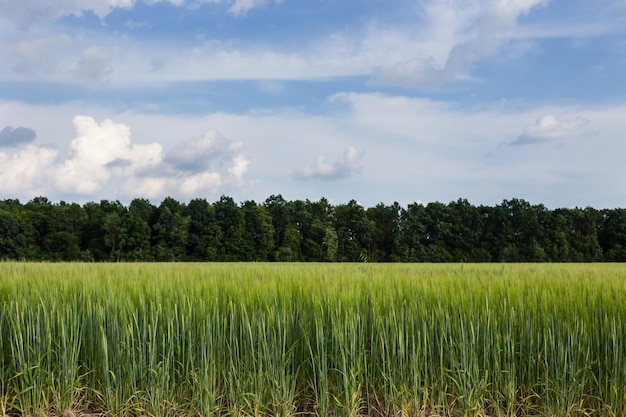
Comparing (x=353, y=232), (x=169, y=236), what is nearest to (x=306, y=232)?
(x=353, y=232)

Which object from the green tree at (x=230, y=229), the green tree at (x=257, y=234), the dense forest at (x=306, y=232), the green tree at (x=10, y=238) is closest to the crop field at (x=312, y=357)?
the dense forest at (x=306, y=232)

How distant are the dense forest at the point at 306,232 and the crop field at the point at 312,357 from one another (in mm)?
26901

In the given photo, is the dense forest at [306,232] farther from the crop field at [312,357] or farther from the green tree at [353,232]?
the crop field at [312,357]

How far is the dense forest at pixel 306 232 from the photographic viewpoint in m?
30.4

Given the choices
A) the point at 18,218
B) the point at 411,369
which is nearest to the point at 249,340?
the point at 411,369

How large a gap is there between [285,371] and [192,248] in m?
29.0

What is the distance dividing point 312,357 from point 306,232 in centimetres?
2971

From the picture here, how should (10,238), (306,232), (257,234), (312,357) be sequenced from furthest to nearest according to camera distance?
(306,232)
(257,234)
(10,238)
(312,357)

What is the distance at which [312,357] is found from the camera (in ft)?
9.91

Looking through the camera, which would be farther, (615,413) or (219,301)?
(219,301)

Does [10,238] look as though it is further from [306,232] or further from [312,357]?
[312,357]

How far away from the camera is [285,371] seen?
322 cm

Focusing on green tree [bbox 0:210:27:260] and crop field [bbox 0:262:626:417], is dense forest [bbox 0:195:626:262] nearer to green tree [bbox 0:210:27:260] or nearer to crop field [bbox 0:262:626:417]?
green tree [bbox 0:210:27:260]

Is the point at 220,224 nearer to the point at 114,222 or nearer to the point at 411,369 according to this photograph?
the point at 114,222
